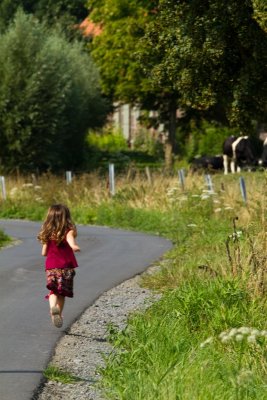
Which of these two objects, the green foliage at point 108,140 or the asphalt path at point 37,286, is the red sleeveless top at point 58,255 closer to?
the asphalt path at point 37,286

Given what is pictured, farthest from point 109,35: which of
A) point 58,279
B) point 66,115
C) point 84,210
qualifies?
point 58,279

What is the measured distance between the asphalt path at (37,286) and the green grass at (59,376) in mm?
85

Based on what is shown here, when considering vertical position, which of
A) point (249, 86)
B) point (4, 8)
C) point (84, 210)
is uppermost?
point (4, 8)

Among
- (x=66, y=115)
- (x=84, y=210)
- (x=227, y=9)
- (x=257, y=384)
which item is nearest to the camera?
(x=257, y=384)

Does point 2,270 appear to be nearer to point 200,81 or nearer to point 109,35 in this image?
point 200,81

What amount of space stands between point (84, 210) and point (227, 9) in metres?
10.2

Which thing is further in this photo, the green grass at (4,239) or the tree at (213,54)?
the green grass at (4,239)

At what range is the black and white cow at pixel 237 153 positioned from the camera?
42.6 m

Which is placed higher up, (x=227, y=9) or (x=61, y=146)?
(x=227, y=9)

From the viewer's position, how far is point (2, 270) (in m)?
19.2

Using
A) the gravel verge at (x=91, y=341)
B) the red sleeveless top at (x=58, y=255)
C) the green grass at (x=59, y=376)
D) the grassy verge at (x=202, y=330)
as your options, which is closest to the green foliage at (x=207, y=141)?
the grassy verge at (x=202, y=330)

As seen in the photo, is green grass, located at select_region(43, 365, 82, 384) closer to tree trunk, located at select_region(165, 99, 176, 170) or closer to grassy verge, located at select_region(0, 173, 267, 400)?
grassy verge, located at select_region(0, 173, 267, 400)

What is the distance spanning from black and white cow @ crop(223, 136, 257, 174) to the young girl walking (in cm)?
2983

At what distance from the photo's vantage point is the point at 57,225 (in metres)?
12.5
